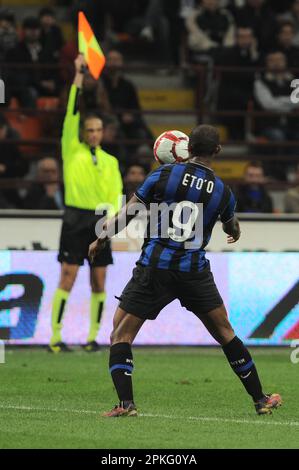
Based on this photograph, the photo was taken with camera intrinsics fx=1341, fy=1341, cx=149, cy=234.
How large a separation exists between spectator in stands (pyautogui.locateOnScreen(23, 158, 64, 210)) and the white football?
23.9ft

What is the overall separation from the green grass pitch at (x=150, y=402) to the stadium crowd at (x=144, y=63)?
3656 mm

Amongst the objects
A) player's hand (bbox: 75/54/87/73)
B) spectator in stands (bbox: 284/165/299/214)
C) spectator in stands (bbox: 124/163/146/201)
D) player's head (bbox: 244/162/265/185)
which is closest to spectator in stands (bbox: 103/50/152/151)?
spectator in stands (bbox: 124/163/146/201)

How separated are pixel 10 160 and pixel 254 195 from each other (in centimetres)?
327

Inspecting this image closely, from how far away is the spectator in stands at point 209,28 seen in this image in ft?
65.5

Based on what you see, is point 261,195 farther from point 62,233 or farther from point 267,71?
point 62,233

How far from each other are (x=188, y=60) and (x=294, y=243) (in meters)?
5.10

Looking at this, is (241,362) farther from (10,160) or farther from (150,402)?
(10,160)

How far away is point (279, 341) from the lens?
14609mm

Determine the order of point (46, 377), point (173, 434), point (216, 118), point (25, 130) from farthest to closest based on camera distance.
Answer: point (216, 118) → point (25, 130) → point (46, 377) → point (173, 434)

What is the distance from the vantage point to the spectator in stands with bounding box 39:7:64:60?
1898cm

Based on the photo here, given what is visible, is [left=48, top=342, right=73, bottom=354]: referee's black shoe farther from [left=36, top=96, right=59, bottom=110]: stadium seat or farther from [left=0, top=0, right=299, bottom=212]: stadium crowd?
[left=36, top=96, right=59, bottom=110]: stadium seat

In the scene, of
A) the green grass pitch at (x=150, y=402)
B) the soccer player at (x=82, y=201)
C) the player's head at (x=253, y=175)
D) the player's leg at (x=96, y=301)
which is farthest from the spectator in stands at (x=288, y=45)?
the player's leg at (x=96, y=301)

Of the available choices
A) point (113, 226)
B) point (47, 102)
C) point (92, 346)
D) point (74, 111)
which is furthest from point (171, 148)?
point (47, 102)
